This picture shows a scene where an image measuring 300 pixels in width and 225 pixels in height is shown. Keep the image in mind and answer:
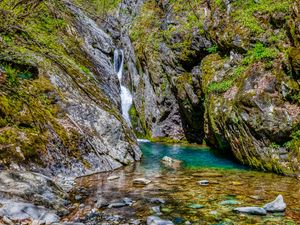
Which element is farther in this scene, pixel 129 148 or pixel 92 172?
pixel 129 148

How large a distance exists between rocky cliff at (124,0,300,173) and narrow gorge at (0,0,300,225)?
6 centimetres

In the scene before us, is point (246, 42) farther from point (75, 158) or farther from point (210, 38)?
point (75, 158)

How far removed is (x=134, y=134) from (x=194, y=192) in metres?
6.09

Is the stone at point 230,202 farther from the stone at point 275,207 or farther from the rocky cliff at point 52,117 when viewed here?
the rocky cliff at point 52,117

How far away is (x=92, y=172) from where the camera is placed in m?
8.38

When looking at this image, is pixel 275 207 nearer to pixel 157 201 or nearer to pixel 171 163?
pixel 157 201

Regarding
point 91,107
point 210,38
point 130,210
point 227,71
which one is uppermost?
point 210,38

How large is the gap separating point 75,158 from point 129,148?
253 centimetres

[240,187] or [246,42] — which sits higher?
[246,42]

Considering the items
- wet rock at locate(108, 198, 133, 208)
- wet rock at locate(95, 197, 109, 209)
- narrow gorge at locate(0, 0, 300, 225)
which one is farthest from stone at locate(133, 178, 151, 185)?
wet rock at locate(95, 197, 109, 209)

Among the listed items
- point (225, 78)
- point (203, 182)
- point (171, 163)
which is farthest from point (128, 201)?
point (225, 78)

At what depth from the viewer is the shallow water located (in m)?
4.91

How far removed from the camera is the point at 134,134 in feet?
40.3

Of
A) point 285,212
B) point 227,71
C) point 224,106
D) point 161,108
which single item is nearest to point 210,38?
point 227,71
